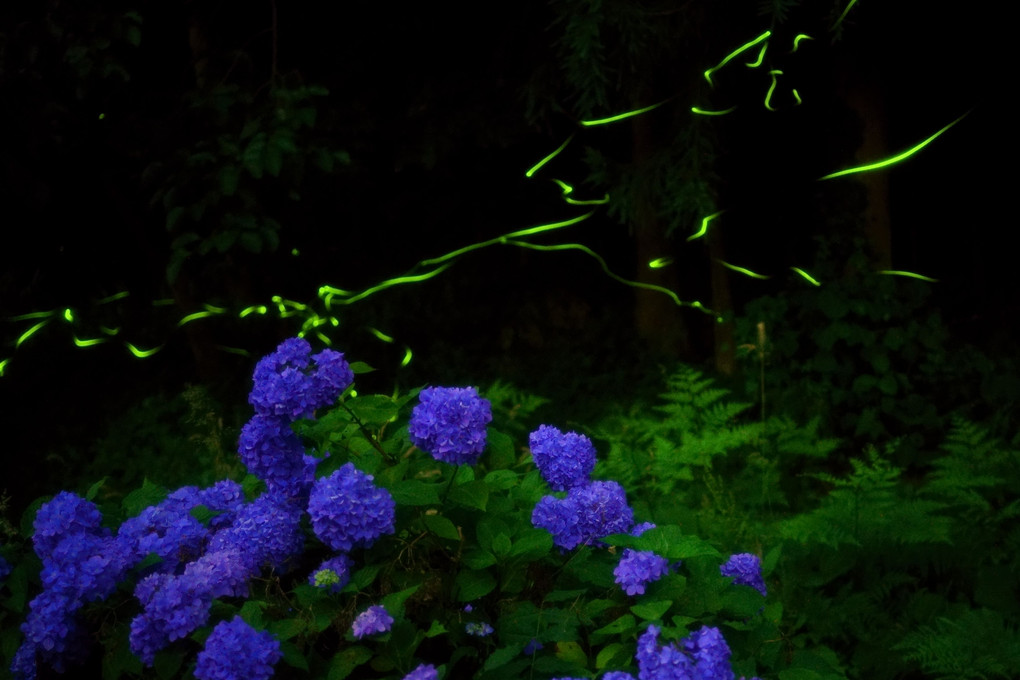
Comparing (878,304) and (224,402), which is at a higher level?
(878,304)

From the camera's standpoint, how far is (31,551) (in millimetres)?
2096

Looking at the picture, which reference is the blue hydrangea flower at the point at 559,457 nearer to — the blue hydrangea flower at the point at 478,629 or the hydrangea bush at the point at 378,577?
the hydrangea bush at the point at 378,577

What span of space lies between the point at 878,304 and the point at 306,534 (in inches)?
160

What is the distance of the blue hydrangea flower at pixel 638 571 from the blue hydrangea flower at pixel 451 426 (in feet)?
1.11

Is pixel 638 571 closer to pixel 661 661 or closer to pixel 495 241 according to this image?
pixel 661 661

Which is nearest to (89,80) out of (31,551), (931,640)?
(31,551)

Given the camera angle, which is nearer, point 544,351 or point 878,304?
point 878,304

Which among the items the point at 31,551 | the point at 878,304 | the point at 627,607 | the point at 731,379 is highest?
the point at 627,607

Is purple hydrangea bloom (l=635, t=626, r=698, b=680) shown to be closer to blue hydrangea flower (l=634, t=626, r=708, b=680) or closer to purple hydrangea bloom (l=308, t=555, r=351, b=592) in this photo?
blue hydrangea flower (l=634, t=626, r=708, b=680)

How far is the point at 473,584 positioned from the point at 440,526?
0.41 ft

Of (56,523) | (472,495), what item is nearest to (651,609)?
(472,495)

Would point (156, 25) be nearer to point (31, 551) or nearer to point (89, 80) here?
point (89, 80)

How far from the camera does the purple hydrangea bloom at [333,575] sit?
160 cm

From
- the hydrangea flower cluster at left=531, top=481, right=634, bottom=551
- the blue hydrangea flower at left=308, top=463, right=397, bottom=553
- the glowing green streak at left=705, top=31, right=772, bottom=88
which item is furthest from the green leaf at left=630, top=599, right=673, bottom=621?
the glowing green streak at left=705, top=31, right=772, bottom=88
